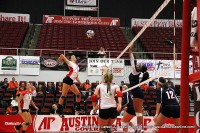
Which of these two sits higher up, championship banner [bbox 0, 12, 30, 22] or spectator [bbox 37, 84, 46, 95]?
championship banner [bbox 0, 12, 30, 22]

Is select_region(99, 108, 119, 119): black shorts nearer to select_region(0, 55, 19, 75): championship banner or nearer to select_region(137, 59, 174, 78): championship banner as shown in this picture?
select_region(137, 59, 174, 78): championship banner

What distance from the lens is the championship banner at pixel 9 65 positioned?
16.8m

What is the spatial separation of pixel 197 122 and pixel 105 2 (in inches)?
998

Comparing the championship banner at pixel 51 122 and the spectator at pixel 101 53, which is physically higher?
the spectator at pixel 101 53

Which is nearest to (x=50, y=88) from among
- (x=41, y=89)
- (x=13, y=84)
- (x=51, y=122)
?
(x=41, y=89)

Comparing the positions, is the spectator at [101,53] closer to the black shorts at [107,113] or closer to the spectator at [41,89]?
the spectator at [41,89]

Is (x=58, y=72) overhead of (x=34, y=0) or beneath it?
beneath

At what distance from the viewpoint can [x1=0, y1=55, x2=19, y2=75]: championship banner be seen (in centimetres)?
1683

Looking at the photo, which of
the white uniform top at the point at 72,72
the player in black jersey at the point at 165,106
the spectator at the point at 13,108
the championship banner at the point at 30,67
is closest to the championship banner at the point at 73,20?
the championship banner at the point at 30,67

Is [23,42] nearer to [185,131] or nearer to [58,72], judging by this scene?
[58,72]

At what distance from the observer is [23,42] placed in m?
22.0

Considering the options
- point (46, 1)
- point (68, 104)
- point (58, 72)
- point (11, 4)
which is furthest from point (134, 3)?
point (68, 104)

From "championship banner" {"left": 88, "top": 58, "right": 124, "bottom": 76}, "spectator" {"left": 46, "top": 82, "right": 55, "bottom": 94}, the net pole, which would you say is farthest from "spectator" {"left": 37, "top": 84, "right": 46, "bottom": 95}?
the net pole

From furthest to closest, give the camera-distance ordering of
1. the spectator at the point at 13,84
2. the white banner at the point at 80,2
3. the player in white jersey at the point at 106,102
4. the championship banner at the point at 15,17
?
1. the white banner at the point at 80,2
2. the championship banner at the point at 15,17
3. the spectator at the point at 13,84
4. the player in white jersey at the point at 106,102
